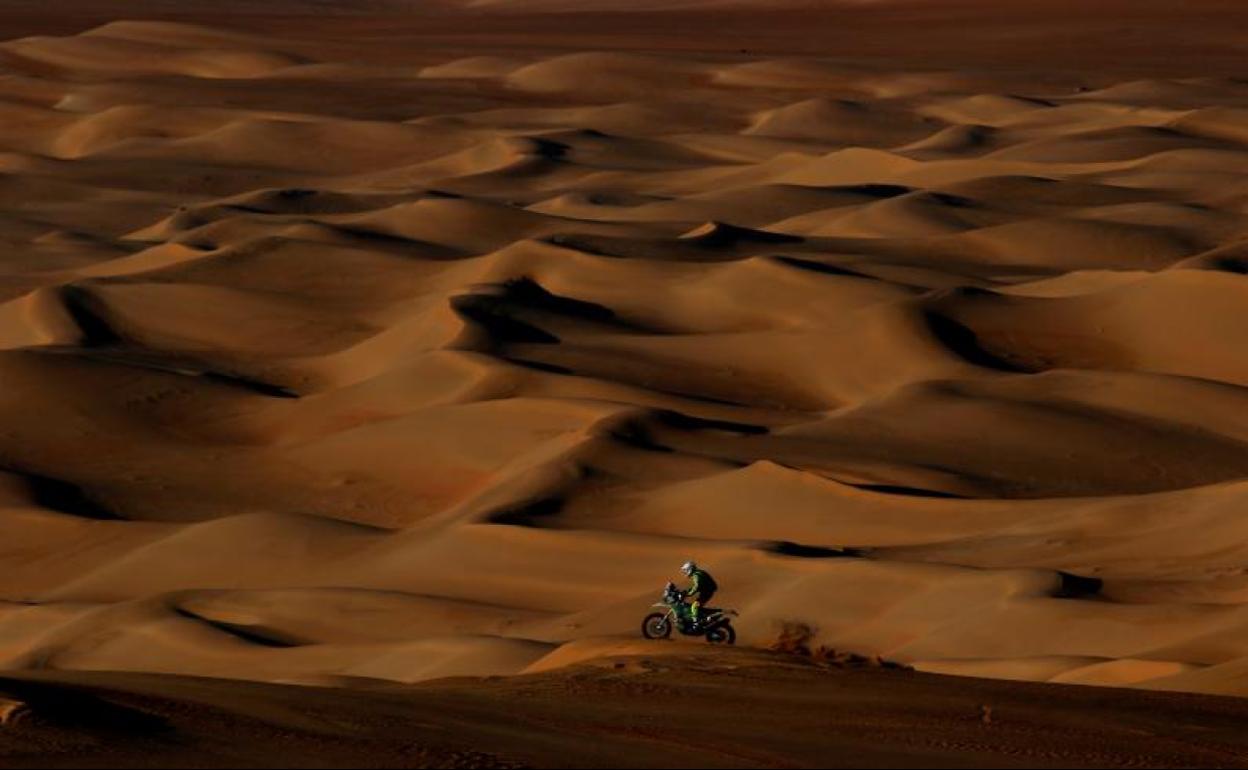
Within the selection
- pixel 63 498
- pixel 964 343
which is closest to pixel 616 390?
pixel 964 343

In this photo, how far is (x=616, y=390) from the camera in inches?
721

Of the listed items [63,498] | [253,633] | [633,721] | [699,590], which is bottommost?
[63,498]

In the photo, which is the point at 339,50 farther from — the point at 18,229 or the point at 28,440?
the point at 28,440

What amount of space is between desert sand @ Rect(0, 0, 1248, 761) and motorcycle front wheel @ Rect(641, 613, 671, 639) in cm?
39

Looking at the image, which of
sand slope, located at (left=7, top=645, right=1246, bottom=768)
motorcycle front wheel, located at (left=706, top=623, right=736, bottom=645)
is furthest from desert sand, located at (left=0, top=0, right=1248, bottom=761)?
sand slope, located at (left=7, top=645, right=1246, bottom=768)

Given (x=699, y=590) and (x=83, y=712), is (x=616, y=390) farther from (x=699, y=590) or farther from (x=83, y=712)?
(x=83, y=712)

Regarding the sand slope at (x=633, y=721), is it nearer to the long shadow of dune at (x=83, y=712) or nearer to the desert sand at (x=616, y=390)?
the long shadow of dune at (x=83, y=712)

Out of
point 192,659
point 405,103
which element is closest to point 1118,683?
point 192,659

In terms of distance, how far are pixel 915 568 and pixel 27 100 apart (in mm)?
33924

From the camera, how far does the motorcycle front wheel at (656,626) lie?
11.0 metres

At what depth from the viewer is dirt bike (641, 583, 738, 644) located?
10766mm

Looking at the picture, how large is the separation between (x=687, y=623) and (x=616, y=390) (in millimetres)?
7596

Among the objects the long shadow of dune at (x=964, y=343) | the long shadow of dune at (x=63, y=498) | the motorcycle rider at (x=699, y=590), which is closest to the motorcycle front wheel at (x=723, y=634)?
the motorcycle rider at (x=699, y=590)

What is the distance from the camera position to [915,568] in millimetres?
11914
